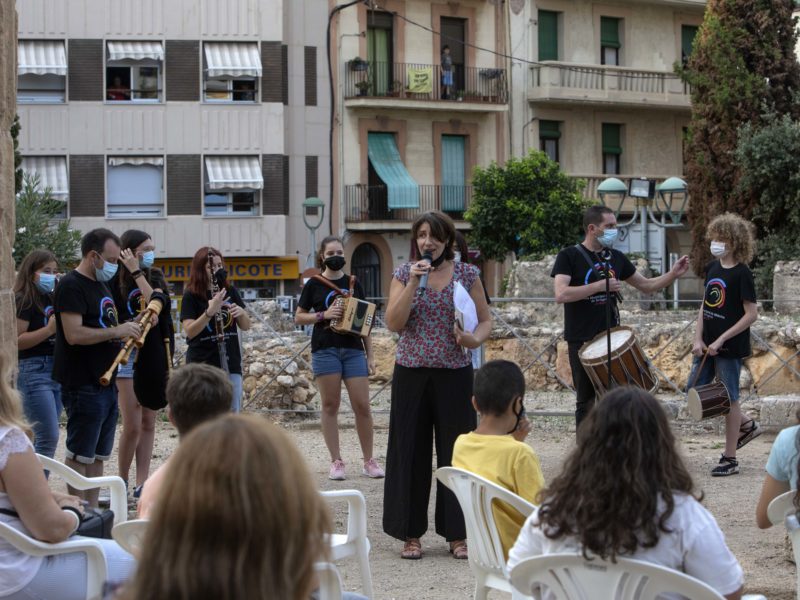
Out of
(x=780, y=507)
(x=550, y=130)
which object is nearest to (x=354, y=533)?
(x=780, y=507)

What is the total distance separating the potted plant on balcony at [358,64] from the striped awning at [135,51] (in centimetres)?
499

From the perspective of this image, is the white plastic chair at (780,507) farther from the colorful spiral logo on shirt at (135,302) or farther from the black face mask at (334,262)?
the black face mask at (334,262)

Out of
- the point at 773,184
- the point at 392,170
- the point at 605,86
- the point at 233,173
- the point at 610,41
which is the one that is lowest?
the point at 773,184

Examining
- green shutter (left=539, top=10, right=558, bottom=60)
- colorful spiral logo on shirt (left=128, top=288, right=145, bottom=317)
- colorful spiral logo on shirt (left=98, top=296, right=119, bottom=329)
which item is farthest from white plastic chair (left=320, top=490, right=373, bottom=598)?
green shutter (left=539, top=10, right=558, bottom=60)

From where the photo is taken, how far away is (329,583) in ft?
10.3

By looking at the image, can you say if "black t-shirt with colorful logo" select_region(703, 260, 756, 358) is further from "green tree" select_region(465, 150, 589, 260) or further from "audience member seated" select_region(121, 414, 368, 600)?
"green tree" select_region(465, 150, 589, 260)

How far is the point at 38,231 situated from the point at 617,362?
20.0 metres

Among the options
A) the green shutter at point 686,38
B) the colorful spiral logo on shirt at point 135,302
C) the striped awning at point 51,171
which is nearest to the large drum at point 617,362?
the colorful spiral logo on shirt at point 135,302

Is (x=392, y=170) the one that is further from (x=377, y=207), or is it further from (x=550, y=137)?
(x=550, y=137)

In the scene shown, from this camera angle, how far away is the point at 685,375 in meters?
13.9

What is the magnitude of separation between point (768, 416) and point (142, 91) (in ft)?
72.5

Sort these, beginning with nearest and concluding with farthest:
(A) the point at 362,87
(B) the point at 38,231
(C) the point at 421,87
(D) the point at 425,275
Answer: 1. (D) the point at 425,275
2. (B) the point at 38,231
3. (A) the point at 362,87
4. (C) the point at 421,87

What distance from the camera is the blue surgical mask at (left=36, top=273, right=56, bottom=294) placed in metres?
7.28

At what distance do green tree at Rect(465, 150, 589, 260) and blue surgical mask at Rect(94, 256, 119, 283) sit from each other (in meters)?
21.4
